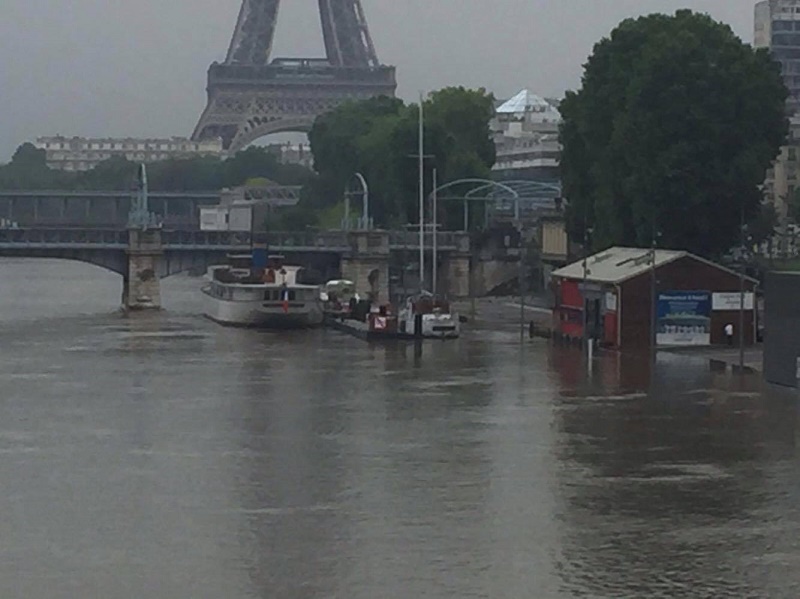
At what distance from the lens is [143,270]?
95000 millimetres

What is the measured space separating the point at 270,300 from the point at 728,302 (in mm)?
23367

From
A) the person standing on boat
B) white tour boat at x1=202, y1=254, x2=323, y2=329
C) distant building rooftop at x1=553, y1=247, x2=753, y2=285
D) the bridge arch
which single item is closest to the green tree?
white tour boat at x1=202, y1=254, x2=323, y2=329

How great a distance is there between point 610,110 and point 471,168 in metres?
37.2

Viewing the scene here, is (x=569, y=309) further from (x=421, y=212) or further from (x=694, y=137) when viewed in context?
(x=421, y=212)

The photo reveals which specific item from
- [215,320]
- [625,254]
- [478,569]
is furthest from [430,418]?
[215,320]

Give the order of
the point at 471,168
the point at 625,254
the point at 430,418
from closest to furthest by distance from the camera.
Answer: the point at 430,418 < the point at 625,254 < the point at 471,168

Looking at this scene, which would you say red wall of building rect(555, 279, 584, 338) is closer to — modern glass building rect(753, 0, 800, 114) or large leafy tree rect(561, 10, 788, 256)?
large leafy tree rect(561, 10, 788, 256)

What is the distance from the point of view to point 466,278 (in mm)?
101250

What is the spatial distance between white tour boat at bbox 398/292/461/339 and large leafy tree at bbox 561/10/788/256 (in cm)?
648

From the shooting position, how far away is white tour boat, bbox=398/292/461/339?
71.5m

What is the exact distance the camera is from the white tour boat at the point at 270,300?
81500mm

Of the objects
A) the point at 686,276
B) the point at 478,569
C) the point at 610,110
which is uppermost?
the point at 610,110

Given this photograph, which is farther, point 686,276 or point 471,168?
point 471,168

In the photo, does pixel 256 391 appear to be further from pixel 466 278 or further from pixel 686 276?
pixel 466 278
